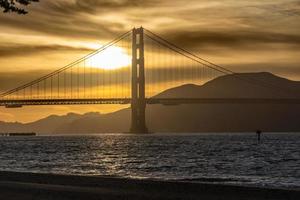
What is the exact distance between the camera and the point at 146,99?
17012 centimetres

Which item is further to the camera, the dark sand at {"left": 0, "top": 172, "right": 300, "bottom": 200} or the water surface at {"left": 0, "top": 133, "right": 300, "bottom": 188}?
the water surface at {"left": 0, "top": 133, "right": 300, "bottom": 188}

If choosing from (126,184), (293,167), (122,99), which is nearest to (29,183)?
(126,184)

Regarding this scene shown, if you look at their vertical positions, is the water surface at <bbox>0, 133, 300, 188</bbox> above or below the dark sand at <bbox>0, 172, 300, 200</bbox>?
below

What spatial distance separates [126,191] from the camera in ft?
68.4

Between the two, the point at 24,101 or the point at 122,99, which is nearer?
the point at 24,101

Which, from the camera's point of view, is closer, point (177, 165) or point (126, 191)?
point (126, 191)

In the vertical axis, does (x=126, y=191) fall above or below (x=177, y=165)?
above

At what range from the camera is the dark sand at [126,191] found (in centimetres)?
1917

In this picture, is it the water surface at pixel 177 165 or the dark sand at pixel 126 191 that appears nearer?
the dark sand at pixel 126 191

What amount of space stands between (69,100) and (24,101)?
32.3ft

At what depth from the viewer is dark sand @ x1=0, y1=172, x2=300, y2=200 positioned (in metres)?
19.2

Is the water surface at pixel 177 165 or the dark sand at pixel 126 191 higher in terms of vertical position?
the dark sand at pixel 126 191

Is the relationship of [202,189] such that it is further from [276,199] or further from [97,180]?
[97,180]

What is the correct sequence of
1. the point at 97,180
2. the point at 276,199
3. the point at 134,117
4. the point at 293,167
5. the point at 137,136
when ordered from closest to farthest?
the point at 276,199
the point at 97,180
the point at 293,167
the point at 134,117
the point at 137,136
